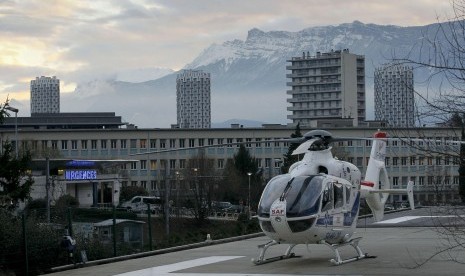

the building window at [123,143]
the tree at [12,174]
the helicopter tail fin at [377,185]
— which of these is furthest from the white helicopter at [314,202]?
the building window at [123,143]

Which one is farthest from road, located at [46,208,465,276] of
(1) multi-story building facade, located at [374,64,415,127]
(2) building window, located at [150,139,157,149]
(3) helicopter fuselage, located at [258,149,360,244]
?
(2) building window, located at [150,139,157,149]

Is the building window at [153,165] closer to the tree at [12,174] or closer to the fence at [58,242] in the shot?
the fence at [58,242]

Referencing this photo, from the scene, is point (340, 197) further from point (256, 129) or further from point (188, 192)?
point (256, 129)

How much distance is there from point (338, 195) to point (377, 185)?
13.4 feet

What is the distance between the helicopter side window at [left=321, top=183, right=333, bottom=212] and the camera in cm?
2480

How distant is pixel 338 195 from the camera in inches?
1011

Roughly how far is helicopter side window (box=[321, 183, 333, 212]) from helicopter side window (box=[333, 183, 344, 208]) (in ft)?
0.90

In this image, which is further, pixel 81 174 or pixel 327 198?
pixel 81 174

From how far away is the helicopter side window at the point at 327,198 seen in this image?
24.8 meters

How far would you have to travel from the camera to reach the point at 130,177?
104 metres

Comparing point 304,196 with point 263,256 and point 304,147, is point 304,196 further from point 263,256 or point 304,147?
point 263,256

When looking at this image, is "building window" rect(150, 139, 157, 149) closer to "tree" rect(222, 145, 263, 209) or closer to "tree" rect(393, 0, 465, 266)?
"tree" rect(222, 145, 263, 209)

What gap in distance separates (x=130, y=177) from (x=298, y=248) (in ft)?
243

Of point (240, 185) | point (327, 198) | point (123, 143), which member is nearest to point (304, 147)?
point (327, 198)
